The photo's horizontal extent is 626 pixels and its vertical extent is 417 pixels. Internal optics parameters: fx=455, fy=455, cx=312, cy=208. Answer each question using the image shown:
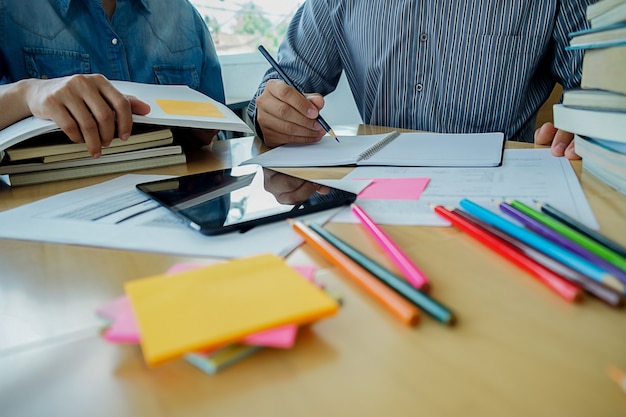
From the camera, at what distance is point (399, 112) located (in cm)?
109

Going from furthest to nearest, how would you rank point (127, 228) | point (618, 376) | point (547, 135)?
point (547, 135) → point (127, 228) → point (618, 376)

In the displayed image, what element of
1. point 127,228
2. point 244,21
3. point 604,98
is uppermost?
point 244,21

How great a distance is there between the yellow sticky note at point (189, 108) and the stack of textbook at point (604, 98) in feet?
1.66

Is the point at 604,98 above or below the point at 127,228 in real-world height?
above

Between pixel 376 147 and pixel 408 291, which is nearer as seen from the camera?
pixel 408 291

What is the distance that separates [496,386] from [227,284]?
5.8 inches

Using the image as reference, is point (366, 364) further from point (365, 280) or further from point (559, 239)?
point (559, 239)

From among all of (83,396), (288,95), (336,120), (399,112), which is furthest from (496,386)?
(336,120)

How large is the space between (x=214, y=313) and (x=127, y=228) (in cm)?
23

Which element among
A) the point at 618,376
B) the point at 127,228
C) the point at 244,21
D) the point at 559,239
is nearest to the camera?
the point at 618,376

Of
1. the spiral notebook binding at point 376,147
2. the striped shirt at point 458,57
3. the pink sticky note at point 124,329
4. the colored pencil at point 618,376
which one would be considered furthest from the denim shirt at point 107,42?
the colored pencil at point 618,376

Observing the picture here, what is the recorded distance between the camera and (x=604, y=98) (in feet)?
1.60

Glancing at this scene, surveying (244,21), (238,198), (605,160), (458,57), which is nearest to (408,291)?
(238,198)

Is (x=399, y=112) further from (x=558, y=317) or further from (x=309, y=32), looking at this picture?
(x=558, y=317)
